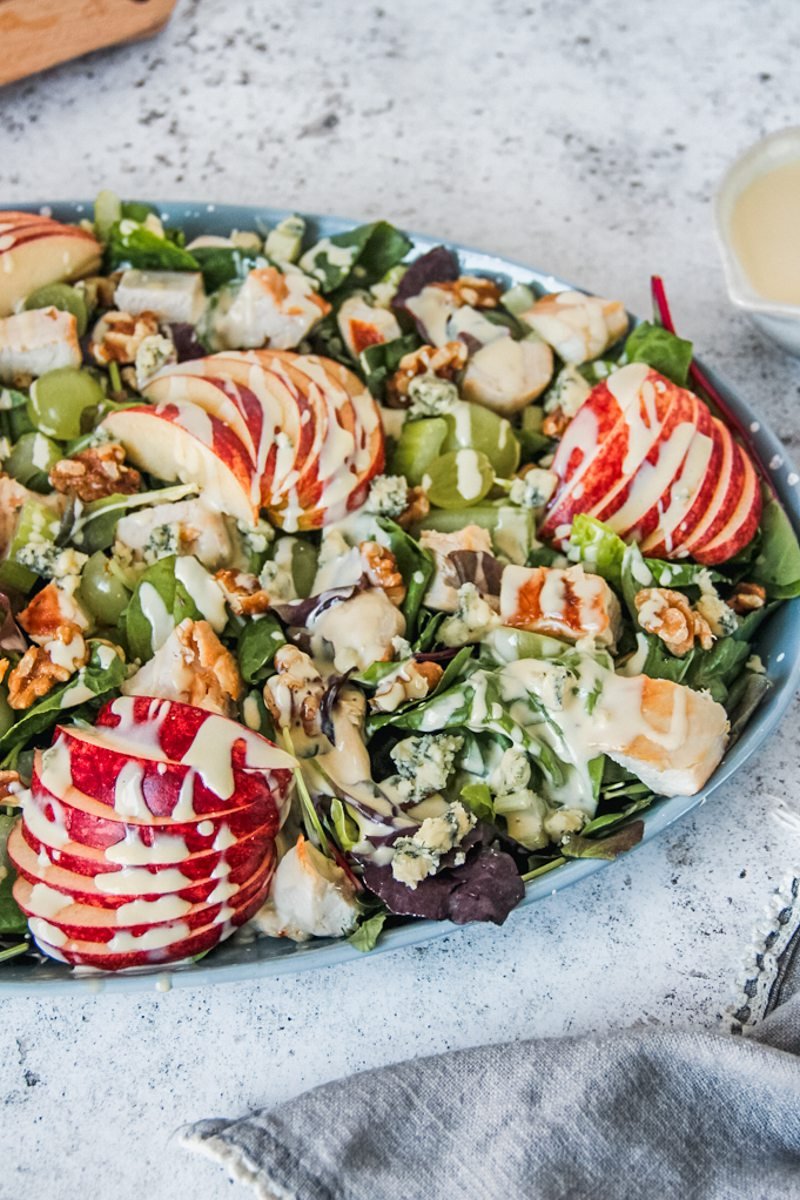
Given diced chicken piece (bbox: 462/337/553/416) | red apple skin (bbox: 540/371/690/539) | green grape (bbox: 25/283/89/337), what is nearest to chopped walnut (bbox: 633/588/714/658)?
red apple skin (bbox: 540/371/690/539)

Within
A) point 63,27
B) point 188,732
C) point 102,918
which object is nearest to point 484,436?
point 188,732

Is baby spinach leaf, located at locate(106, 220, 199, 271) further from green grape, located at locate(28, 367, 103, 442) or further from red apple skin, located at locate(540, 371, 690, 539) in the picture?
red apple skin, located at locate(540, 371, 690, 539)

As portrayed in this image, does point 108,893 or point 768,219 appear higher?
point 768,219

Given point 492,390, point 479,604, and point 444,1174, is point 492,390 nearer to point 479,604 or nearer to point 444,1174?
point 479,604

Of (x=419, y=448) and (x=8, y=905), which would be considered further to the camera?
(x=419, y=448)

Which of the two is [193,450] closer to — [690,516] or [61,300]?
→ [61,300]


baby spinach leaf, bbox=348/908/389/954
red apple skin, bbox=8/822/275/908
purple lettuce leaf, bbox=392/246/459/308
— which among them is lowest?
baby spinach leaf, bbox=348/908/389/954

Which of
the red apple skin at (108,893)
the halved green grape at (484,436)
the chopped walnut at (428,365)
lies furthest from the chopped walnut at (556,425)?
the red apple skin at (108,893)
